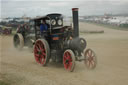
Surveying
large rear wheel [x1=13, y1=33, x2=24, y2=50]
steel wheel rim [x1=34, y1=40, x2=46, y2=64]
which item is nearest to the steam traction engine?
steel wheel rim [x1=34, y1=40, x2=46, y2=64]

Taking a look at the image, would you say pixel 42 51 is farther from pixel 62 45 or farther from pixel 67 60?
pixel 67 60

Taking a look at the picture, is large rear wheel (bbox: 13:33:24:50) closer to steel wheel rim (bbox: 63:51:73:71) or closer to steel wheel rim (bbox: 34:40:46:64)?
steel wheel rim (bbox: 34:40:46:64)

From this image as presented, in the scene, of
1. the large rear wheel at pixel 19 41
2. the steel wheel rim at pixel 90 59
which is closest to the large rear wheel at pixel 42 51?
the steel wheel rim at pixel 90 59

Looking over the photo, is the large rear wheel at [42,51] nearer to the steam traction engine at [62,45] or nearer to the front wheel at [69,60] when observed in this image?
the steam traction engine at [62,45]

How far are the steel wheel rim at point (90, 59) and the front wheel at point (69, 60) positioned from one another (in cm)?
74

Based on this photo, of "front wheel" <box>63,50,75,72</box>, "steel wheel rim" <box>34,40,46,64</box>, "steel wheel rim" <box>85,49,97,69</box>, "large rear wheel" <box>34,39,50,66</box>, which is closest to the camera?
"front wheel" <box>63,50,75,72</box>

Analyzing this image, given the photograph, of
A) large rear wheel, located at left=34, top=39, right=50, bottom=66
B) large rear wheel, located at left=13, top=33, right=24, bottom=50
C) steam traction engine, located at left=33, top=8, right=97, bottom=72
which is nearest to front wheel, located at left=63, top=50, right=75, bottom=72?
steam traction engine, located at left=33, top=8, right=97, bottom=72

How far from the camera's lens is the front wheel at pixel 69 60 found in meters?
5.88

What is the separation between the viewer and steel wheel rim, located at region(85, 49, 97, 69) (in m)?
6.32

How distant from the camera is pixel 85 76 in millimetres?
5703

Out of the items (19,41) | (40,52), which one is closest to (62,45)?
(40,52)

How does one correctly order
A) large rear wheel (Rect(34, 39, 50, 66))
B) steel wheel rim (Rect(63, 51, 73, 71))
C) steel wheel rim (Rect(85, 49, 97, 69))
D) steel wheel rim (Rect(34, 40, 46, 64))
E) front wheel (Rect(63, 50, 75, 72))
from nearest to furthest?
front wheel (Rect(63, 50, 75, 72)), steel wheel rim (Rect(63, 51, 73, 71)), steel wheel rim (Rect(85, 49, 97, 69)), large rear wheel (Rect(34, 39, 50, 66)), steel wheel rim (Rect(34, 40, 46, 64))

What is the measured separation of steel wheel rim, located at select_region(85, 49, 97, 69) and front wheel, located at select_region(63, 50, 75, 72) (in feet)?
2.43

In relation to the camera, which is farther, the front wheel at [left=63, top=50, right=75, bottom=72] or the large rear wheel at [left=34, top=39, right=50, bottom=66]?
the large rear wheel at [left=34, top=39, right=50, bottom=66]
